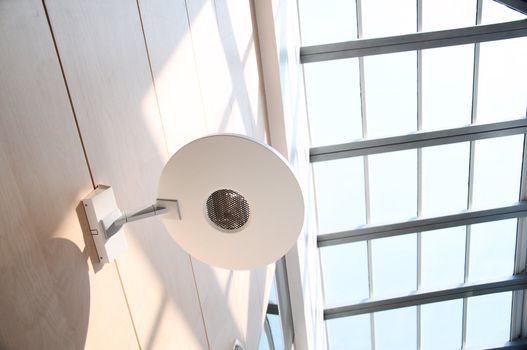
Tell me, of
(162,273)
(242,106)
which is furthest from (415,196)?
(162,273)

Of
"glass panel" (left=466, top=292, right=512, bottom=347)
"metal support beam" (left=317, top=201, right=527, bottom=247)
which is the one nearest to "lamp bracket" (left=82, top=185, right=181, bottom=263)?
"metal support beam" (left=317, top=201, right=527, bottom=247)

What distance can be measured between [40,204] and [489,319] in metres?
7.36

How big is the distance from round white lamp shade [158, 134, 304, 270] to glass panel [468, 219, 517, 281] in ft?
19.0

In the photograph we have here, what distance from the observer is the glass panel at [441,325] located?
706 cm

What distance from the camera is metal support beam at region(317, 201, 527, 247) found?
246 inches

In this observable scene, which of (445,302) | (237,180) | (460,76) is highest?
(237,180)

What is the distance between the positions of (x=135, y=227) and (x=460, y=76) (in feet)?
16.8

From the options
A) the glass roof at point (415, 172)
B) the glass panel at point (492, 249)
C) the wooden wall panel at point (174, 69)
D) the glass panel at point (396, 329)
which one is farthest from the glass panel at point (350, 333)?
the wooden wall panel at point (174, 69)

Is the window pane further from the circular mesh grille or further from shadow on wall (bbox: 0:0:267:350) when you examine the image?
the circular mesh grille

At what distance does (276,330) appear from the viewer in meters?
4.34

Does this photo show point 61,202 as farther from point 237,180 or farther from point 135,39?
point 135,39

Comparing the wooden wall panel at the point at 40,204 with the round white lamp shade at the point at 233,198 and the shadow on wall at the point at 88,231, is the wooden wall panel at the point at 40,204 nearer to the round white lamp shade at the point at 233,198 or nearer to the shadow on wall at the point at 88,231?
the shadow on wall at the point at 88,231

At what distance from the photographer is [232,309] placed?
264 cm

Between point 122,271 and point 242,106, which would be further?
point 242,106
